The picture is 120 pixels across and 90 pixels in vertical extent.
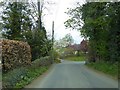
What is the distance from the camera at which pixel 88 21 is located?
24.1m

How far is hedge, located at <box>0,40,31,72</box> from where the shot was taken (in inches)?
539

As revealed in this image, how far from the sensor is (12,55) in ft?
48.6

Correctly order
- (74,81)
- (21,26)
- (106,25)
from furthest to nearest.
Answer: (21,26) < (106,25) < (74,81)

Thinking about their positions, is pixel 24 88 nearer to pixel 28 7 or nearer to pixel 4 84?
pixel 4 84

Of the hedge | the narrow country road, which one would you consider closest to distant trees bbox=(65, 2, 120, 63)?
the narrow country road

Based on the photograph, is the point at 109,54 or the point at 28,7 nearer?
the point at 109,54

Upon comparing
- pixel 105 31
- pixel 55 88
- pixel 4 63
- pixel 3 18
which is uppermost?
pixel 3 18

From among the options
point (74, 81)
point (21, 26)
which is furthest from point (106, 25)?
point (21, 26)

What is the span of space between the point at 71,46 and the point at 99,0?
7383 cm

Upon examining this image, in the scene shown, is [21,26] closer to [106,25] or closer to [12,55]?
[106,25]

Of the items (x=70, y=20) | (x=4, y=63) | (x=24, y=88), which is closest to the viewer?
(x=24, y=88)

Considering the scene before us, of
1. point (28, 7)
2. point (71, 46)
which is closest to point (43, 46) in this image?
point (28, 7)

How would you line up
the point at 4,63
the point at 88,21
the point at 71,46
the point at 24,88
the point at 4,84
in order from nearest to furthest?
the point at 4,84 → the point at 24,88 → the point at 4,63 → the point at 88,21 → the point at 71,46

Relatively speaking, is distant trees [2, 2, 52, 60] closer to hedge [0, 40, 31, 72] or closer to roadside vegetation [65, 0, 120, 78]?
roadside vegetation [65, 0, 120, 78]
